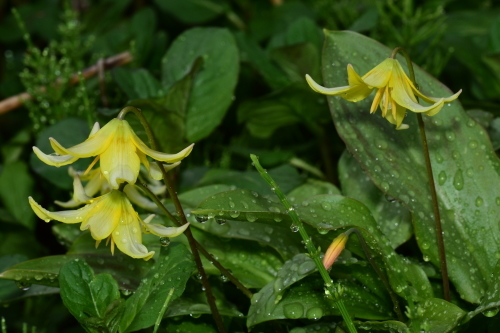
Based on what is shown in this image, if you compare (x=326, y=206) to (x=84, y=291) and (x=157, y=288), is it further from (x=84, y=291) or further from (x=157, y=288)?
(x=84, y=291)

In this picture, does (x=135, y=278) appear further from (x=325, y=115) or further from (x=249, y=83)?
(x=249, y=83)

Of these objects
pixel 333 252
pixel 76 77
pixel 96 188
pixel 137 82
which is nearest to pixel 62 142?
pixel 137 82

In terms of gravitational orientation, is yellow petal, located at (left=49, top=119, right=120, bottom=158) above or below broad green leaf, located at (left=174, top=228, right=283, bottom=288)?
above

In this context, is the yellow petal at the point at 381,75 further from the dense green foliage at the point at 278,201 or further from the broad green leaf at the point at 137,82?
the broad green leaf at the point at 137,82

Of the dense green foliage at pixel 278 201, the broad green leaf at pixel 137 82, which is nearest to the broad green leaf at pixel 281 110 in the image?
the dense green foliage at pixel 278 201

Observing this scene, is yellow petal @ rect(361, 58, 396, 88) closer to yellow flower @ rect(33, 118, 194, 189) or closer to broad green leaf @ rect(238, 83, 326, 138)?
yellow flower @ rect(33, 118, 194, 189)

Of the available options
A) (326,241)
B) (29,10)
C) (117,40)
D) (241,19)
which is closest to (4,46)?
(29,10)

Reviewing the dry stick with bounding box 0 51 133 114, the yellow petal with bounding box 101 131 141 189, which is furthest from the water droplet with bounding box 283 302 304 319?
the dry stick with bounding box 0 51 133 114

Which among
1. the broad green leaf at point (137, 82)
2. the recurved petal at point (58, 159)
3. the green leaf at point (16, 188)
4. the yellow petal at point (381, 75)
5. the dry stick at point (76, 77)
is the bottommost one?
the green leaf at point (16, 188)
